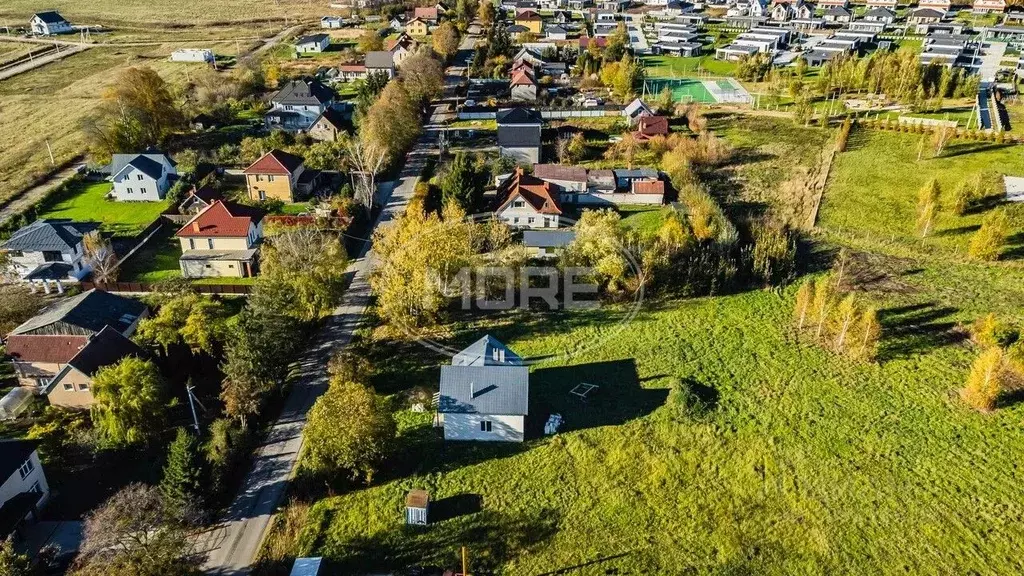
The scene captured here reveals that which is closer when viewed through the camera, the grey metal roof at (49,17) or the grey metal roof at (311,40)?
the grey metal roof at (311,40)

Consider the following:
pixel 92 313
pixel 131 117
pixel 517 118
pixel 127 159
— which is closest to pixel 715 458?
pixel 92 313

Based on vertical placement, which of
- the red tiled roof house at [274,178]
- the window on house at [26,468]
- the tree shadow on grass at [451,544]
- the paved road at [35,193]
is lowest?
the tree shadow on grass at [451,544]

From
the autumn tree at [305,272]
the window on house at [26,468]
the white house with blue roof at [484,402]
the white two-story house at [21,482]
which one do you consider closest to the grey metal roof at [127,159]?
the autumn tree at [305,272]

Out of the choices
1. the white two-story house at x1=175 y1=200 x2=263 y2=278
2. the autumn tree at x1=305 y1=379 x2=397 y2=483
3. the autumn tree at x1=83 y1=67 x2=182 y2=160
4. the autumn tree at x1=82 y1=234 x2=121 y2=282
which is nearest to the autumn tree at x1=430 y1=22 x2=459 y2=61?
the autumn tree at x1=83 y1=67 x2=182 y2=160

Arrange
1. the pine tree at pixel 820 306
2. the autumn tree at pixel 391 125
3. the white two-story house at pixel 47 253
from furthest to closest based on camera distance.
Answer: the autumn tree at pixel 391 125 < the white two-story house at pixel 47 253 < the pine tree at pixel 820 306

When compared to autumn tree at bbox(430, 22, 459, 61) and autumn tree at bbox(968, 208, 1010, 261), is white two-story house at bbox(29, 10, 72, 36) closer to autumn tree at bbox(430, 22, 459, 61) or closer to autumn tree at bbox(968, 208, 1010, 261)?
autumn tree at bbox(430, 22, 459, 61)

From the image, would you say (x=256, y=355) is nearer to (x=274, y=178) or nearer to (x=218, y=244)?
(x=218, y=244)

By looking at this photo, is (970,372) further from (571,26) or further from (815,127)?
(571,26)

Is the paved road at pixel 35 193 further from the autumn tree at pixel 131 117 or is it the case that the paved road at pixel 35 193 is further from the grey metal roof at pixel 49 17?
the grey metal roof at pixel 49 17
